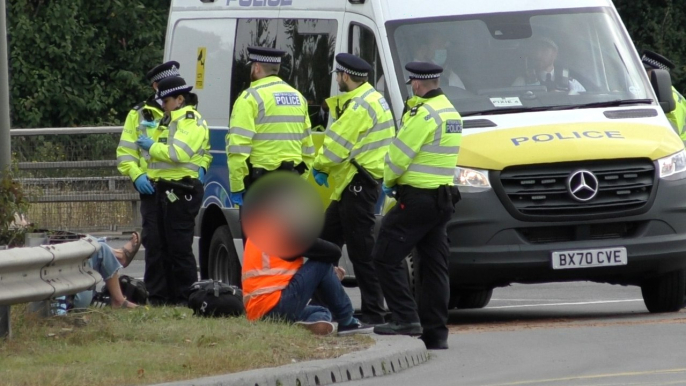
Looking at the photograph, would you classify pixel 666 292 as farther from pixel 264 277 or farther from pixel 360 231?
pixel 264 277

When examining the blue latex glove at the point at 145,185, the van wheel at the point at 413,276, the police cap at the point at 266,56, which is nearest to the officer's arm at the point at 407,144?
the van wheel at the point at 413,276

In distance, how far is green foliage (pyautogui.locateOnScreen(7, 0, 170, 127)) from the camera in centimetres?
2928

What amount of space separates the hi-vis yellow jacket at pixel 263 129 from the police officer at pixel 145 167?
4.24 feet

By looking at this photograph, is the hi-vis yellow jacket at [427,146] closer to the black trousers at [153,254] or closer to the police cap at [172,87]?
the police cap at [172,87]

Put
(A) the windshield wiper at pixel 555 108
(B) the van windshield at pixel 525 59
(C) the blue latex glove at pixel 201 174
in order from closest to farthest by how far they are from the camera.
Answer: (A) the windshield wiper at pixel 555 108
(B) the van windshield at pixel 525 59
(C) the blue latex glove at pixel 201 174

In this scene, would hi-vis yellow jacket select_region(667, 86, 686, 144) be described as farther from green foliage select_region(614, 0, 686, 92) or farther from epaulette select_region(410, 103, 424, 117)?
green foliage select_region(614, 0, 686, 92)

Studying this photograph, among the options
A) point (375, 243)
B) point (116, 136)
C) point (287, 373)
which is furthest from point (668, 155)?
point (116, 136)

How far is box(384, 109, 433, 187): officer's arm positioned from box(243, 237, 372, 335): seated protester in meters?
0.65

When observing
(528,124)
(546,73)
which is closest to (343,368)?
(528,124)

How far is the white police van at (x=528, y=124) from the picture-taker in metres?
10.6

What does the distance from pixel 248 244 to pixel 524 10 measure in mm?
3054

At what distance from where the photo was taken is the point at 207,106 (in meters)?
13.2

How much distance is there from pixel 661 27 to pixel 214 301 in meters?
20.0

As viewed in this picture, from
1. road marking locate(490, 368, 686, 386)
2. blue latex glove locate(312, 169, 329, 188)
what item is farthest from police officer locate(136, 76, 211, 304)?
road marking locate(490, 368, 686, 386)
